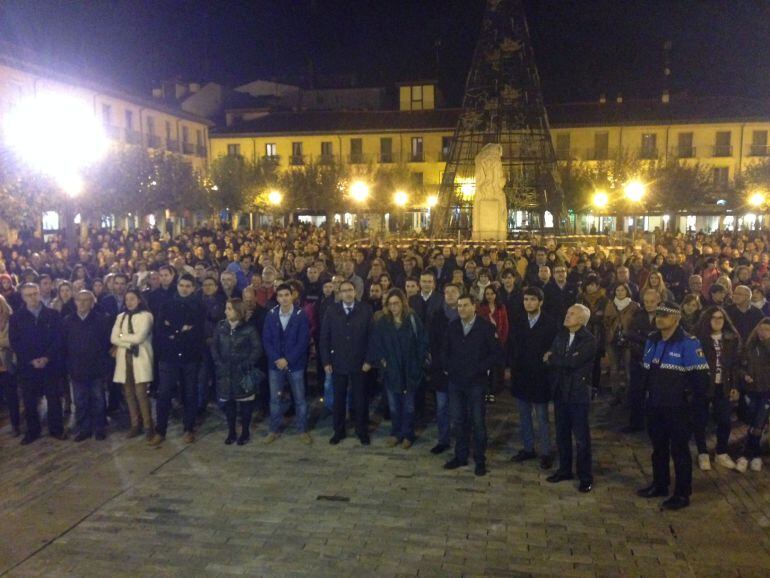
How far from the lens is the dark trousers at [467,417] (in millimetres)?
7125

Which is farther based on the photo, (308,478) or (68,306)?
(68,306)

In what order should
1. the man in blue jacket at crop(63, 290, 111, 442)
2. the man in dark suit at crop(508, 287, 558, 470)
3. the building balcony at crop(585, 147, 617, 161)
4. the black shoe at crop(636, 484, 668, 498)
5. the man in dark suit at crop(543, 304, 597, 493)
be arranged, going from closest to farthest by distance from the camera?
the black shoe at crop(636, 484, 668, 498)
the man in dark suit at crop(543, 304, 597, 493)
the man in dark suit at crop(508, 287, 558, 470)
the man in blue jacket at crop(63, 290, 111, 442)
the building balcony at crop(585, 147, 617, 161)

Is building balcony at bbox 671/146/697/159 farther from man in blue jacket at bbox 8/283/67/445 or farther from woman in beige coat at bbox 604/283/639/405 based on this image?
man in blue jacket at bbox 8/283/67/445

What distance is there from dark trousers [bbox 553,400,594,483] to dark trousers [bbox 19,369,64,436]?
594 cm

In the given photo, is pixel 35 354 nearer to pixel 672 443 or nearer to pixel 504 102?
pixel 672 443

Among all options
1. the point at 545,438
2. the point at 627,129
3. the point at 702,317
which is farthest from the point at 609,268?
the point at 627,129

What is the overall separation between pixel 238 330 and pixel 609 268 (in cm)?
894

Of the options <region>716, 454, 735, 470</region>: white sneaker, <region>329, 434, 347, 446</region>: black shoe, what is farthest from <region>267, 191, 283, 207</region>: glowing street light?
<region>716, 454, 735, 470</region>: white sneaker

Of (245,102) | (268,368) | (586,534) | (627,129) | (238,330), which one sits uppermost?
(245,102)

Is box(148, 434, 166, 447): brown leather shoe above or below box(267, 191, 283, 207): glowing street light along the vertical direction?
below

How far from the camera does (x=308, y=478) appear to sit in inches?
273

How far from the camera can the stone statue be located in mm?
25312

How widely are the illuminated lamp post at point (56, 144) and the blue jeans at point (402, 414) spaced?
13187 mm

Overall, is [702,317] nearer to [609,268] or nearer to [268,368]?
[268,368]
